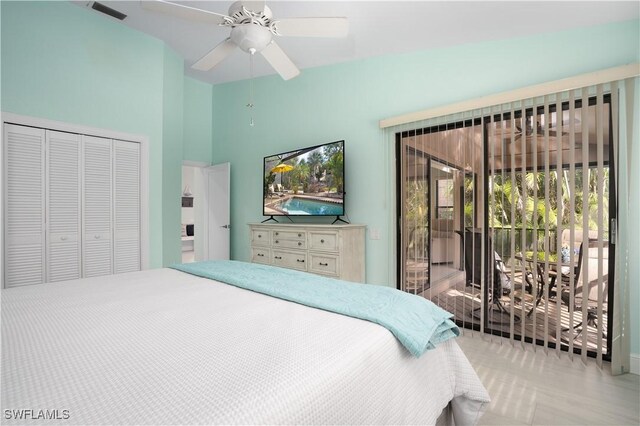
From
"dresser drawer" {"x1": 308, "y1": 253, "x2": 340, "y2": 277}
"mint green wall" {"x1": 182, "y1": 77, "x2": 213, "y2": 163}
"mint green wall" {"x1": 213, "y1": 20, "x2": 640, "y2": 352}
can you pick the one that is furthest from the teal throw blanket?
"mint green wall" {"x1": 182, "y1": 77, "x2": 213, "y2": 163}

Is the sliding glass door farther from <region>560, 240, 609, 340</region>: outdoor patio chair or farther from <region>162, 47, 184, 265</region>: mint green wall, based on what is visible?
<region>162, 47, 184, 265</region>: mint green wall

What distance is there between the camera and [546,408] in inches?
70.7

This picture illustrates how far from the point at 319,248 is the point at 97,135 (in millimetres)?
2619

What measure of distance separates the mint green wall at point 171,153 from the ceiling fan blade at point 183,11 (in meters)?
2.18

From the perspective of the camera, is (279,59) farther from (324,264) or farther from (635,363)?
(635,363)

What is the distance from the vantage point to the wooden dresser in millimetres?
3197

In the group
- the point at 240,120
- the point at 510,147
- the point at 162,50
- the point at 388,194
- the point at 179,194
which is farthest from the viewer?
the point at 240,120

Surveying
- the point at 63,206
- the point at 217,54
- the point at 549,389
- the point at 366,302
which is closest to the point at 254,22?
the point at 217,54

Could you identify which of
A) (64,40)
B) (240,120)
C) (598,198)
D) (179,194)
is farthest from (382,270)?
(64,40)

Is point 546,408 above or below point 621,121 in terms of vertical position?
below

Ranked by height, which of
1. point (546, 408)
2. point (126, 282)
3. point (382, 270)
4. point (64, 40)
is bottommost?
point (546, 408)

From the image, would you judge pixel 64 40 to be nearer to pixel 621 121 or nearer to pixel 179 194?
pixel 179 194

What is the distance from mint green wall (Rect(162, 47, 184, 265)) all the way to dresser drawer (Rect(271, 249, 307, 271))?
1364 mm

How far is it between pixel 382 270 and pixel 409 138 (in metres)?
1.40
